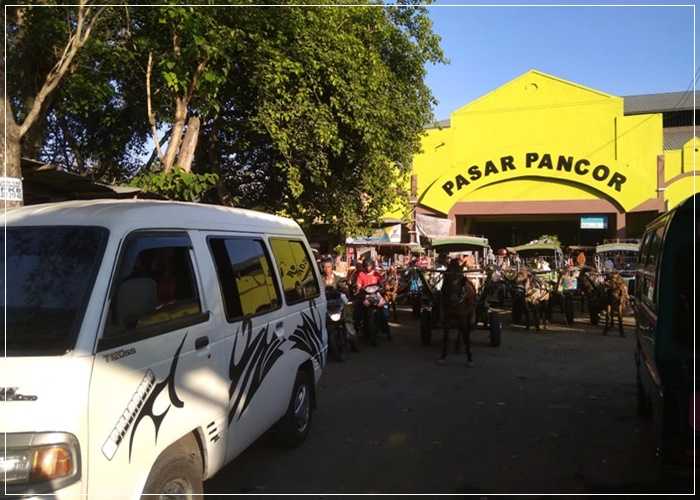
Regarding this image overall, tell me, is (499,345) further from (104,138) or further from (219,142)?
(104,138)

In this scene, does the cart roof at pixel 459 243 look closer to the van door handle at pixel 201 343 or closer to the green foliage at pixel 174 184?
the green foliage at pixel 174 184

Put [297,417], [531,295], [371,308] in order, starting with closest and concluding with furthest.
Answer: [297,417] < [371,308] < [531,295]

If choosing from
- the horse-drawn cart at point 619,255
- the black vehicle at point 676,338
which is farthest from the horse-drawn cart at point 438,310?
the horse-drawn cart at point 619,255

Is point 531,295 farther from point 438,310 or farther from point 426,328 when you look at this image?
point 426,328

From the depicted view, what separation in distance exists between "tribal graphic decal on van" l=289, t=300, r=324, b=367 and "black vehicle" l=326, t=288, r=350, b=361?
369 cm

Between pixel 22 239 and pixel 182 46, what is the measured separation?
7.88 metres

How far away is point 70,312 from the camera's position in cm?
266

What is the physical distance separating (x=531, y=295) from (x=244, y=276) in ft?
33.8

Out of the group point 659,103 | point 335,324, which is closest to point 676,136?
point 659,103

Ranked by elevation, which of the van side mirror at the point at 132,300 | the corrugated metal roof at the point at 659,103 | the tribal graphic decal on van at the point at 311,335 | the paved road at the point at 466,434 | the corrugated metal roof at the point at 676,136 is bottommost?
the paved road at the point at 466,434

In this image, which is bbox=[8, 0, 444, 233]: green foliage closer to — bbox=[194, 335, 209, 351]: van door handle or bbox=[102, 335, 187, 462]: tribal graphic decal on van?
bbox=[194, 335, 209, 351]: van door handle

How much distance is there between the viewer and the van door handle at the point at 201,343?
3.36 meters

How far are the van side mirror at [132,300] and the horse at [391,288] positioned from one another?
34.1ft

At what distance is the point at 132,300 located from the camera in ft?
8.96
